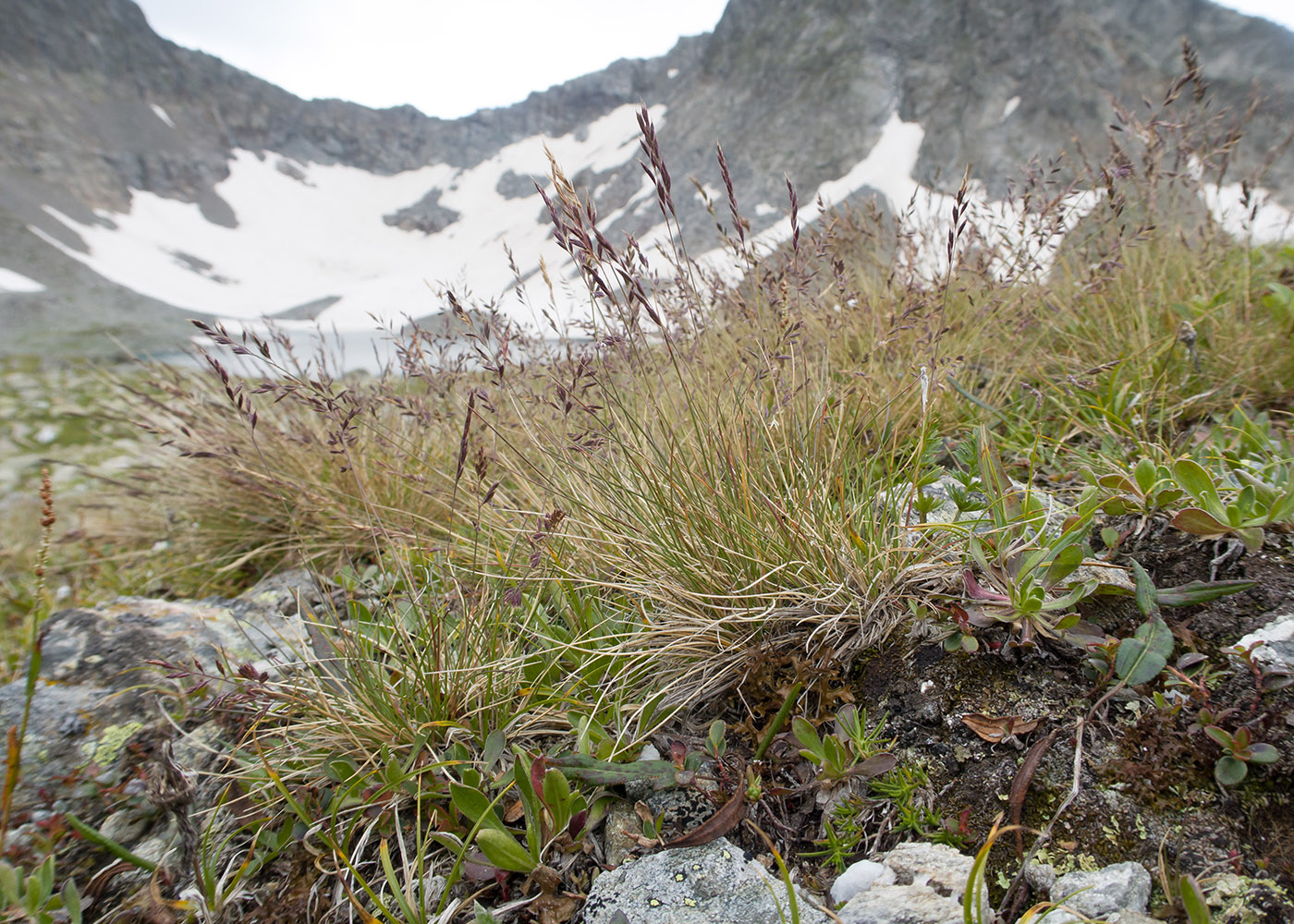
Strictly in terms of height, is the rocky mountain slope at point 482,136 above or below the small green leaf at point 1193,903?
above

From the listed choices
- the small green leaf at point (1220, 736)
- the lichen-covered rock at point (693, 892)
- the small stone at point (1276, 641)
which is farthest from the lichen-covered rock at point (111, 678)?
→ the small stone at point (1276, 641)

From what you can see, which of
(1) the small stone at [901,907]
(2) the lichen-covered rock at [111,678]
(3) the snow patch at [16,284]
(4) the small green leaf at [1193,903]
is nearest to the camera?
(4) the small green leaf at [1193,903]

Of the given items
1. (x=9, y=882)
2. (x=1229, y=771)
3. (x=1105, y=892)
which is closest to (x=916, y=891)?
(x=1105, y=892)

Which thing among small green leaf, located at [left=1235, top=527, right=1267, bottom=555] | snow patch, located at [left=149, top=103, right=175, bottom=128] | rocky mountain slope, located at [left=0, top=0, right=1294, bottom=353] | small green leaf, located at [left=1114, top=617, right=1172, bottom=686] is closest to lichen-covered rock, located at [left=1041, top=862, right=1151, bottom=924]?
small green leaf, located at [left=1114, top=617, right=1172, bottom=686]

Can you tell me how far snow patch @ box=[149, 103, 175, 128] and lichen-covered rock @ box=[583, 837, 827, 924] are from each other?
54.3 metres

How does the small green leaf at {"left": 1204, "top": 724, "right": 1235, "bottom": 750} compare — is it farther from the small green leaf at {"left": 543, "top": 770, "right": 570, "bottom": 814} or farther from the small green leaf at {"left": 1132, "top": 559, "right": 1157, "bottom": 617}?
the small green leaf at {"left": 543, "top": 770, "right": 570, "bottom": 814}

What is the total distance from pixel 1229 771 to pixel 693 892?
2.64 feet

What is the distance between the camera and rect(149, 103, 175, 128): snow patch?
38.3m

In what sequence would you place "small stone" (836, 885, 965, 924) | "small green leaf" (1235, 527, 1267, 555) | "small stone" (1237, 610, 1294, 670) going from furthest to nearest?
"small green leaf" (1235, 527, 1267, 555), "small stone" (1237, 610, 1294, 670), "small stone" (836, 885, 965, 924)

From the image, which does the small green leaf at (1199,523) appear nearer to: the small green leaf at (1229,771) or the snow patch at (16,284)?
the small green leaf at (1229,771)

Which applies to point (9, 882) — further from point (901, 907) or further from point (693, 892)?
point (901, 907)

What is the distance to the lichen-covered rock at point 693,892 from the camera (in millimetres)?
894

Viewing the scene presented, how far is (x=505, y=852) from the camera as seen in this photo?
95 cm

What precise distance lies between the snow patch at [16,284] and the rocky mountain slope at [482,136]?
11cm
